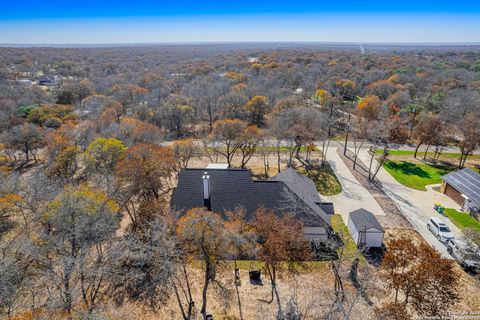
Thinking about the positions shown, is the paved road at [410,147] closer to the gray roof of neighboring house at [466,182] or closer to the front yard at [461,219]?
the gray roof of neighboring house at [466,182]

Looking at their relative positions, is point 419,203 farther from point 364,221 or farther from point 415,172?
point 364,221

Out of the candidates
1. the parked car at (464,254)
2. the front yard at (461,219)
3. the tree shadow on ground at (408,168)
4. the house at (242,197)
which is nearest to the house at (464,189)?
the front yard at (461,219)

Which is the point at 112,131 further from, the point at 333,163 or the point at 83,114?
the point at 333,163

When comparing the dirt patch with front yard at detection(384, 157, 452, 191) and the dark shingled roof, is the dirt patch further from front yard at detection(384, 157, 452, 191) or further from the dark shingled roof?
the dark shingled roof

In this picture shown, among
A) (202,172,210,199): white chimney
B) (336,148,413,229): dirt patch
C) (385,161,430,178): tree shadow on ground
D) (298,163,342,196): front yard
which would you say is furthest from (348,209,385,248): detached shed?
(385,161,430,178): tree shadow on ground

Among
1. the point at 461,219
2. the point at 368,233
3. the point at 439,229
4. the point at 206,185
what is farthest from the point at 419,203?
the point at 206,185
